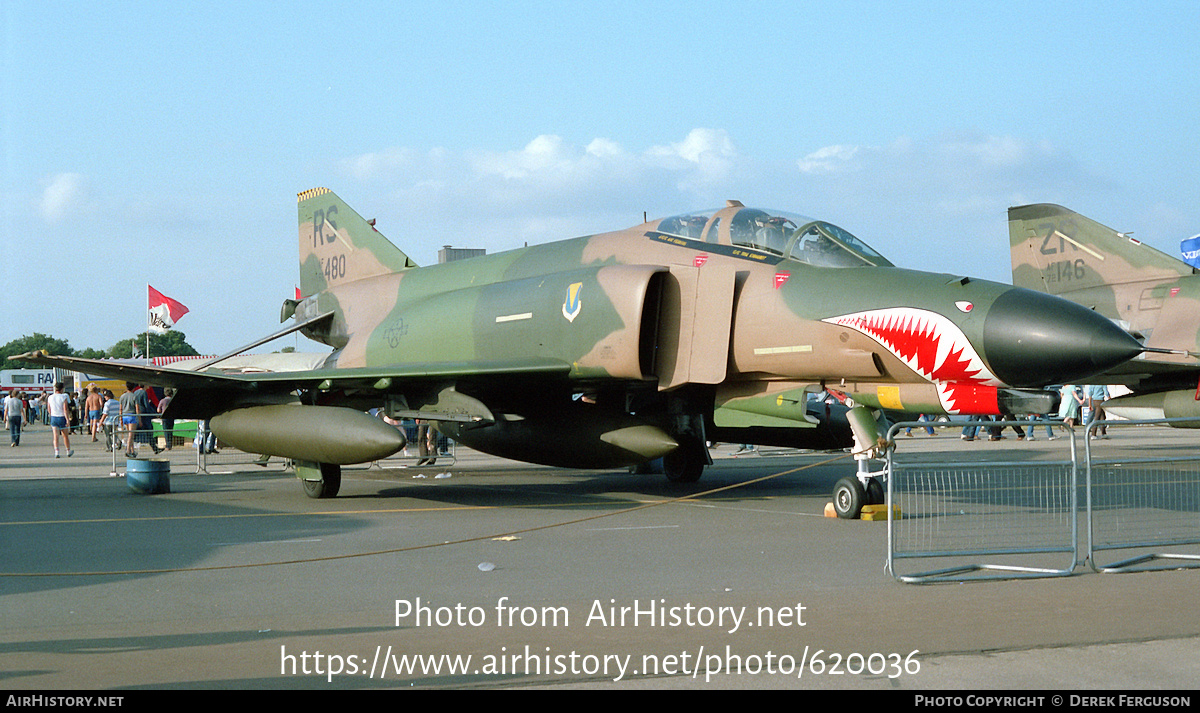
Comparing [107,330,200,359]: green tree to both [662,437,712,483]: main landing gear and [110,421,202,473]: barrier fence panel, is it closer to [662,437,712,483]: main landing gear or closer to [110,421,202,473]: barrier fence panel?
[110,421,202,473]: barrier fence panel

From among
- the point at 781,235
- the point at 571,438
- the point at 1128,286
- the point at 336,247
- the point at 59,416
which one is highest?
the point at 336,247

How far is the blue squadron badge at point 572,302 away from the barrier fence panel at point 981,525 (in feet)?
12.8

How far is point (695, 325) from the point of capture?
11.0m

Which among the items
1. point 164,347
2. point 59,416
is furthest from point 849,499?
point 164,347

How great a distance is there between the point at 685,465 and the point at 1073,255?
8.45m

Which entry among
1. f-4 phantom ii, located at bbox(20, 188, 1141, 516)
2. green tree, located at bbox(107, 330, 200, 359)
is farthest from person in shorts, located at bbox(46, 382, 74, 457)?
green tree, located at bbox(107, 330, 200, 359)

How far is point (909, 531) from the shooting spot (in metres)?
8.23

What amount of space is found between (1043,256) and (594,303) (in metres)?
10.7

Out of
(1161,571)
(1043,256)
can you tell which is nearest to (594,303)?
(1161,571)

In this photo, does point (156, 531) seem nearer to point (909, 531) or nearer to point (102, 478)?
point (909, 531)

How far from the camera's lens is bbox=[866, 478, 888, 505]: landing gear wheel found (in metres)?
9.89

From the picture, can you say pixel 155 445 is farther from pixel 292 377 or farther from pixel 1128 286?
pixel 1128 286

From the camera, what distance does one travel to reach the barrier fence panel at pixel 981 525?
6.81 m

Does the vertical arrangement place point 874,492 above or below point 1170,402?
below
